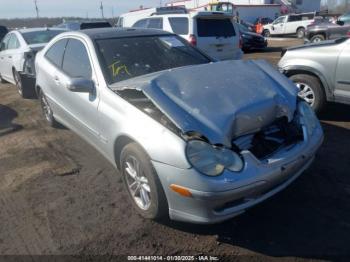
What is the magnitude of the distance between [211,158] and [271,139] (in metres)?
0.78

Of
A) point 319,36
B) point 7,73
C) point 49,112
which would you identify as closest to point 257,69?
point 49,112

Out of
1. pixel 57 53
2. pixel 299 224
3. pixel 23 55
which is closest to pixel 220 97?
pixel 299 224

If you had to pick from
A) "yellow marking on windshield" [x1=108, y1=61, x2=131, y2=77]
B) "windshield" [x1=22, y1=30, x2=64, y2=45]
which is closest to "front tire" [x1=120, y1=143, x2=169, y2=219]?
"yellow marking on windshield" [x1=108, y1=61, x2=131, y2=77]

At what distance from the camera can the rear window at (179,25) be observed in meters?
10.2

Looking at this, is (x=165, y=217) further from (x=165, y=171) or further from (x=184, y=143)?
(x=184, y=143)

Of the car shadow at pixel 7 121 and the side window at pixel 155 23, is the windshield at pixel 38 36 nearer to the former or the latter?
the car shadow at pixel 7 121

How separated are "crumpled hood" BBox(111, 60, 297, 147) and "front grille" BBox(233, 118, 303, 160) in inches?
2.4

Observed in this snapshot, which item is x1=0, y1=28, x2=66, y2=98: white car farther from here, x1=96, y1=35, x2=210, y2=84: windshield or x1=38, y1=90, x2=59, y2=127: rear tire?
x1=96, y1=35, x2=210, y2=84: windshield

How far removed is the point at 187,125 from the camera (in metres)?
3.02

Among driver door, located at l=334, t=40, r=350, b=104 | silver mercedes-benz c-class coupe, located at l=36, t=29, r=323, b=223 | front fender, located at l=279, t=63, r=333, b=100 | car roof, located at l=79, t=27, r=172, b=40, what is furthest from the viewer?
front fender, located at l=279, t=63, r=333, b=100

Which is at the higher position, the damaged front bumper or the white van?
the white van

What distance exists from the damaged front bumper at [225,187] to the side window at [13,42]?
734cm

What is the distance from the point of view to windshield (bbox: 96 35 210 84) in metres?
4.11

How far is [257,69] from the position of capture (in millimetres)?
4047
